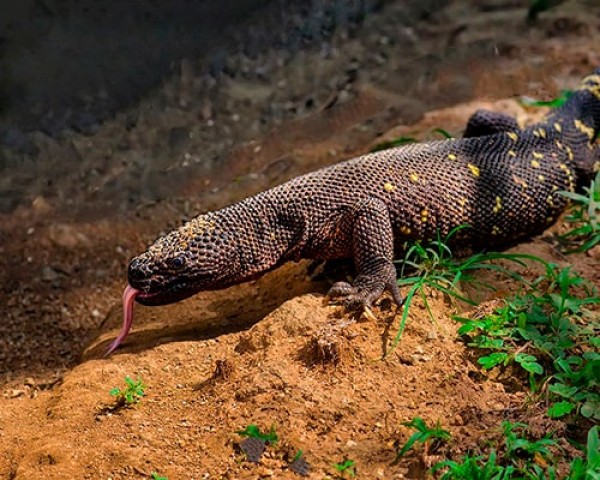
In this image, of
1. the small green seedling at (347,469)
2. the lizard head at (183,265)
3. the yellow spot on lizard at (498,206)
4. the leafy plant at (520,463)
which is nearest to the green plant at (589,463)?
the leafy plant at (520,463)

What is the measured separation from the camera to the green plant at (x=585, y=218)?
4.55 metres

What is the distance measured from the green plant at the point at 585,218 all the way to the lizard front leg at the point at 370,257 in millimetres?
1170

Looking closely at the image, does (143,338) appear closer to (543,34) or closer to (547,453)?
(547,453)

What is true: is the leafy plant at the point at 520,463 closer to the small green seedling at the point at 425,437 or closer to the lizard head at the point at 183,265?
the small green seedling at the point at 425,437

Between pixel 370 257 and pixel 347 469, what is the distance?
1.49 m

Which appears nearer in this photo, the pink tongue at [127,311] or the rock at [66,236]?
the pink tongue at [127,311]

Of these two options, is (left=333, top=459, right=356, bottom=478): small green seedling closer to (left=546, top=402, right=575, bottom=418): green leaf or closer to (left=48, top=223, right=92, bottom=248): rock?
(left=546, top=402, right=575, bottom=418): green leaf

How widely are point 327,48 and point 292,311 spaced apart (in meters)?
4.48

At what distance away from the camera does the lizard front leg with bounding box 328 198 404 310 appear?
4055 mm

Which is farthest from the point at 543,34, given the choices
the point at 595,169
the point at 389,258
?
the point at 389,258

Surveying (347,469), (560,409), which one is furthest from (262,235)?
(560,409)

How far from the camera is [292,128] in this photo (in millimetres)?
6801

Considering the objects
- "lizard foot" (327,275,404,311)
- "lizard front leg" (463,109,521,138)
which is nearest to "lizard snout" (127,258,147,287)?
"lizard foot" (327,275,404,311)

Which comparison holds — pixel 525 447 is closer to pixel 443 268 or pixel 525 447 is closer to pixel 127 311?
pixel 443 268
